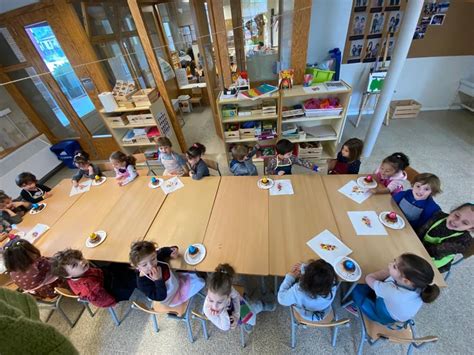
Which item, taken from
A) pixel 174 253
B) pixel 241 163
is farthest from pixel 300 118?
pixel 174 253

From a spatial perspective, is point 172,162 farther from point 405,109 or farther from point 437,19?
point 437,19

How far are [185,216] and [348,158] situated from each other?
172 centimetres

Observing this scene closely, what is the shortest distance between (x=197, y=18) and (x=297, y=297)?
3714 millimetres

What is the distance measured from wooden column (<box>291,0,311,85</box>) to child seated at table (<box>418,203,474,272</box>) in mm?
2227

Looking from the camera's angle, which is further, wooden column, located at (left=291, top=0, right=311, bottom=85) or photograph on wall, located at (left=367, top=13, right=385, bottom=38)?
photograph on wall, located at (left=367, top=13, right=385, bottom=38)

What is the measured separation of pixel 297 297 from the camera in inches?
52.6

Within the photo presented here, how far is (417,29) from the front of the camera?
145 inches

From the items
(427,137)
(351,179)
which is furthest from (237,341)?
(427,137)

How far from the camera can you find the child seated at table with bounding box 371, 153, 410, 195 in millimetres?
1903

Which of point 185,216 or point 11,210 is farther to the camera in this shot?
point 11,210

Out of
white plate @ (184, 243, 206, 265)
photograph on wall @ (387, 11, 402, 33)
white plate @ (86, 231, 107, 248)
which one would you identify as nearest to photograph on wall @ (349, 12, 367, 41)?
photograph on wall @ (387, 11, 402, 33)

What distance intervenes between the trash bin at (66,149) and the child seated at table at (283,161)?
3615 mm

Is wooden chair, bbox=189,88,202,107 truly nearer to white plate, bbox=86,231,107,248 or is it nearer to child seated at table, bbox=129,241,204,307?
white plate, bbox=86,231,107,248

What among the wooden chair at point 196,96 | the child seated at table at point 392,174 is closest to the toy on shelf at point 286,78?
the child seated at table at point 392,174
